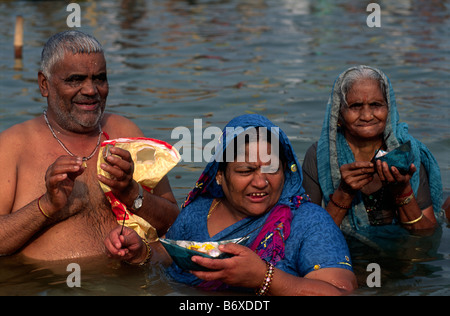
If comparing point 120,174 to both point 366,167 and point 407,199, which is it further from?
point 407,199

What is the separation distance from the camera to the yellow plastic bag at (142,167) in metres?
5.07

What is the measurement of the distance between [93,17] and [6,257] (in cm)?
1995

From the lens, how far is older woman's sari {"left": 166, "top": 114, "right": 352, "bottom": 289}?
4305mm

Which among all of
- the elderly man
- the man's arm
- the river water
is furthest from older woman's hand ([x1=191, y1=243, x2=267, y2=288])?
the man's arm

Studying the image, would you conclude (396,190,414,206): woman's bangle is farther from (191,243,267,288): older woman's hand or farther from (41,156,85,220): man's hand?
(41,156,85,220): man's hand

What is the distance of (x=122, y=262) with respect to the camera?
17.6ft

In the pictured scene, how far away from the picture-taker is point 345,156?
→ 19.9ft

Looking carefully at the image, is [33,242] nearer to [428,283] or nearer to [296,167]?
[296,167]

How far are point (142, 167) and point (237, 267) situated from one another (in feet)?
4.79

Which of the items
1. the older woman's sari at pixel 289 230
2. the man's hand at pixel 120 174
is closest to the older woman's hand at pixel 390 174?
the older woman's sari at pixel 289 230

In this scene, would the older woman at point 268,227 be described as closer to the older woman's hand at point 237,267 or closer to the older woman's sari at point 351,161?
the older woman's hand at point 237,267

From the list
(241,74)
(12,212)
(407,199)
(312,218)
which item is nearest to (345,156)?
(407,199)

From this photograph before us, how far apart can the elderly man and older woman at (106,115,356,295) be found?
0.62 metres

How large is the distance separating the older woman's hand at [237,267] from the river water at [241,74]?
0.74 meters
